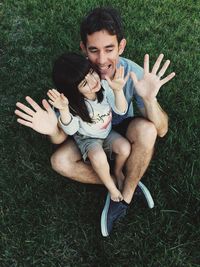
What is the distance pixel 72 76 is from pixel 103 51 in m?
0.39

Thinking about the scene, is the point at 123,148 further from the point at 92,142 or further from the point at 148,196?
the point at 148,196

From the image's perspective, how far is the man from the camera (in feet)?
10.3

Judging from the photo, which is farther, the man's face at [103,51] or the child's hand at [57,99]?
the man's face at [103,51]

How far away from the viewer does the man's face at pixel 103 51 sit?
323 cm

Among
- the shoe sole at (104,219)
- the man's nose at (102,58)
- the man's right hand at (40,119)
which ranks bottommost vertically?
the shoe sole at (104,219)

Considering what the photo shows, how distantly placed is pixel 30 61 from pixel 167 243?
272cm

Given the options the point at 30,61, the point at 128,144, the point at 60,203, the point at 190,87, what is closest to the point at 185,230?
the point at 128,144

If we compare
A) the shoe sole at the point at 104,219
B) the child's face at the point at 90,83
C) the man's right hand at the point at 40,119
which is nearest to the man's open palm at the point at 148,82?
the child's face at the point at 90,83

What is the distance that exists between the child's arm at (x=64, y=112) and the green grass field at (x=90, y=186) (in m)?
0.73

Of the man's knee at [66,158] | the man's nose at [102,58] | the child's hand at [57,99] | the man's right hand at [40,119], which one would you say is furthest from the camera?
the man's knee at [66,158]

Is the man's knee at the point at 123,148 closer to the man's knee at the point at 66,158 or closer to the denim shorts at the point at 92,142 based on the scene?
the denim shorts at the point at 92,142

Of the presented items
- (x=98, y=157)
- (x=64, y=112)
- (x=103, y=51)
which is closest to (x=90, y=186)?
(x=98, y=157)

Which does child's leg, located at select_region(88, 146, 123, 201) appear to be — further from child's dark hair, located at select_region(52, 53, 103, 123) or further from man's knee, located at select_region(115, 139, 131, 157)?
child's dark hair, located at select_region(52, 53, 103, 123)

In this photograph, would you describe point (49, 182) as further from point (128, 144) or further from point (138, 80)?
point (138, 80)
